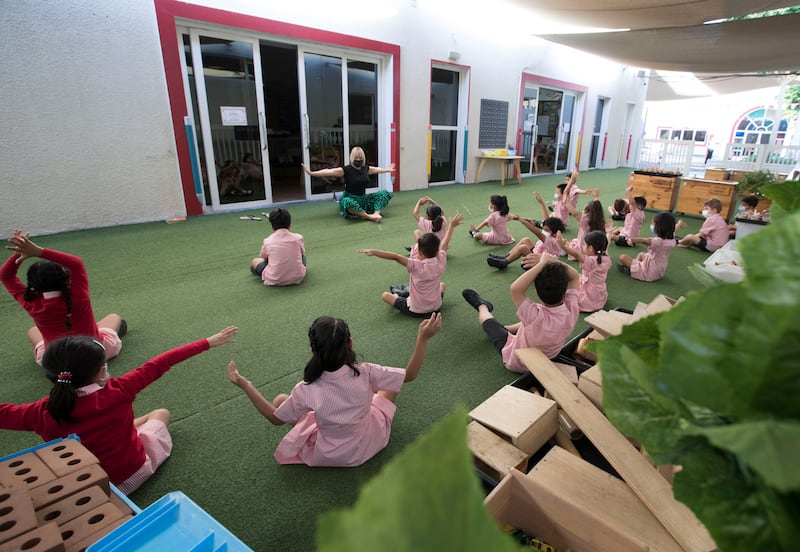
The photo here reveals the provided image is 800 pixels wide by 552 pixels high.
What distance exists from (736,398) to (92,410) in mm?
1920

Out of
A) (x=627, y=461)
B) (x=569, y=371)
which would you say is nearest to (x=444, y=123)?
(x=569, y=371)

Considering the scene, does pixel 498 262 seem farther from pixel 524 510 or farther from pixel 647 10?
pixel 647 10

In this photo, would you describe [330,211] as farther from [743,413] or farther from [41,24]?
[743,413]

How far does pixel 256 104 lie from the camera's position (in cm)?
640

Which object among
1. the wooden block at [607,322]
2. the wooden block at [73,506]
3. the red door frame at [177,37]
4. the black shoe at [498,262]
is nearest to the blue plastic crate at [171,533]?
the wooden block at [73,506]

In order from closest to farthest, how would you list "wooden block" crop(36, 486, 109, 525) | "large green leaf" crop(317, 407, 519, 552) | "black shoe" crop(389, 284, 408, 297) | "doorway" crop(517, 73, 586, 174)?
"large green leaf" crop(317, 407, 519, 552)
"wooden block" crop(36, 486, 109, 525)
"black shoe" crop(389, 284, 408, 297)
"doorway" crop(517, 73, 586, 174)

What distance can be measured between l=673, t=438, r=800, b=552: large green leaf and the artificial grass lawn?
0.77 feet

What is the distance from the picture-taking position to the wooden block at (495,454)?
1619 mm

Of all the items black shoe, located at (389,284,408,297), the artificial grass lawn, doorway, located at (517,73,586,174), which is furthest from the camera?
doorway, located at (517,73,586,174)

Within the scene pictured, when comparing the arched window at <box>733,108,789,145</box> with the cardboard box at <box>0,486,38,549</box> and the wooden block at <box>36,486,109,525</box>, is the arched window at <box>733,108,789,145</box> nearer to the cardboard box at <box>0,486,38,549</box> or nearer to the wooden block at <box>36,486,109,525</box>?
the wooden block at <box>36,486,109,525</box>

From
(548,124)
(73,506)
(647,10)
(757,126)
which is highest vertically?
(647,10)

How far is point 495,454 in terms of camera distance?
1664 mm

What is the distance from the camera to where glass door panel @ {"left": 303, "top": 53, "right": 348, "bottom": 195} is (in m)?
7.02

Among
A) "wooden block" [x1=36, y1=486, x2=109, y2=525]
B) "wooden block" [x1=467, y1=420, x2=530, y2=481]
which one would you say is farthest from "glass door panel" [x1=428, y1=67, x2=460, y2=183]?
"wooden block" [x1=36, y1=486, x2=109, y2=525]
